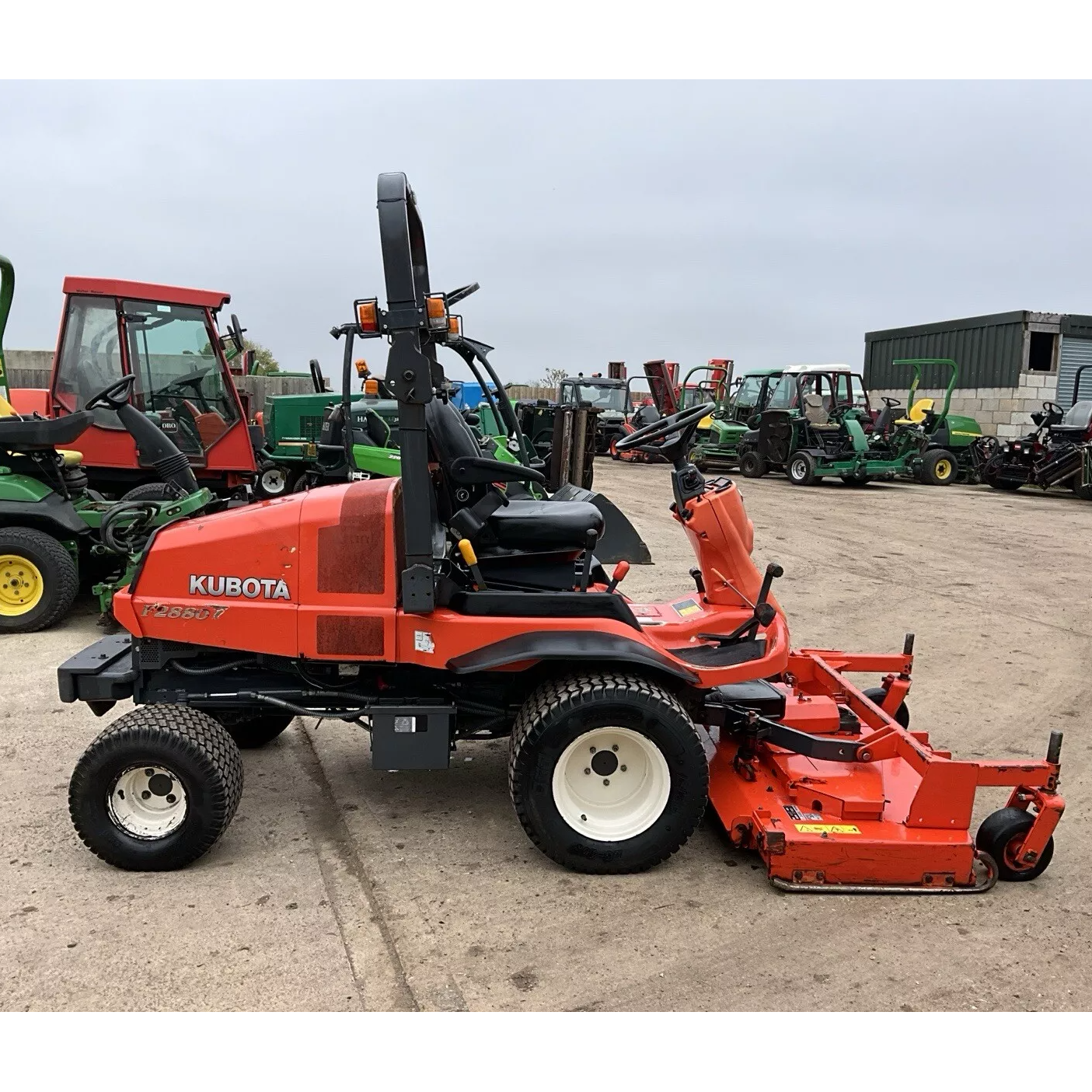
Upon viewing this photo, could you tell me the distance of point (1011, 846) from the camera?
10.9ft

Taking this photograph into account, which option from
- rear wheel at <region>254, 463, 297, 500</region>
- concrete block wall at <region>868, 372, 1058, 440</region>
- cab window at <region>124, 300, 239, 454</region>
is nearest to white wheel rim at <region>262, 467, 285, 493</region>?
rear wheel at <region>254, 463, 297, 500</region>

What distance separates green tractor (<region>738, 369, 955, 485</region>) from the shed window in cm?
462

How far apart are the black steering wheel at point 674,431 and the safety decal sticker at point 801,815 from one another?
1528mm

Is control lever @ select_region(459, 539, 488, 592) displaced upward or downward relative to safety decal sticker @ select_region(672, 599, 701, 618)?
upward

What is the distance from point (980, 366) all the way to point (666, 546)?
14626 millimetres

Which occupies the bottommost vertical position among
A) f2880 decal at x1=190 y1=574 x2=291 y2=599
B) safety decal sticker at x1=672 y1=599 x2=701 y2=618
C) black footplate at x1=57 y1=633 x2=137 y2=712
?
black footplate at x1=57 y1=633 x2=137 y2=712

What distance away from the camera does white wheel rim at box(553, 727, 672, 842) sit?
340cm

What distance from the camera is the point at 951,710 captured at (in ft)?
17.1

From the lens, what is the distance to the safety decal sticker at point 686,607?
4.10 meters

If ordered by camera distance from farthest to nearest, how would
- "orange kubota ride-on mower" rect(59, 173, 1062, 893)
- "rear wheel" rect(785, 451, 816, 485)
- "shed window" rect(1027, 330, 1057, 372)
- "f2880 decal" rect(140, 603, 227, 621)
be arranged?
"shed window" rect(1027, 330, 1057, 372)
"rear wheel" rect(785, 451, 816, 485)
"f2880 decal" rect(140, 603, 227, 621)
"orange kubota ride-on mower" rect(59, 173, 1062, 893)

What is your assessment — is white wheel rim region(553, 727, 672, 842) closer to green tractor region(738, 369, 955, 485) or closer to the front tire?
the front tire

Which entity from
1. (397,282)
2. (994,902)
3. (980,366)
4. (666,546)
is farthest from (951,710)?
(980,366)

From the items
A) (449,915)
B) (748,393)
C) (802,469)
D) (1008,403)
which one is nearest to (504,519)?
(449,915)

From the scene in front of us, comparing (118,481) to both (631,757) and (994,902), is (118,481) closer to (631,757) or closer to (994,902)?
(631,757)
